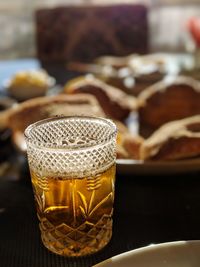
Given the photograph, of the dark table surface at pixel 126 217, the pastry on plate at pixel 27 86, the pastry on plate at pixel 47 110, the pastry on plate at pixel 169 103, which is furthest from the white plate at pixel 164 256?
the pastry on plate at pixel 27 86

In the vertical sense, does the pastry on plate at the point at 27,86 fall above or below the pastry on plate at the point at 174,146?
below

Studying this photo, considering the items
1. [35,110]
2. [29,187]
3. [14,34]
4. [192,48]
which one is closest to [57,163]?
[29,187]

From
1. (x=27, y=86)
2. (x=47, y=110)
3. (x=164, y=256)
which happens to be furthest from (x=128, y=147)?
(x=27, y=86)

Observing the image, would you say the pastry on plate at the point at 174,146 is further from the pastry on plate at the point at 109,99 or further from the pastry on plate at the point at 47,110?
the pastry on plate at the point at 109,99

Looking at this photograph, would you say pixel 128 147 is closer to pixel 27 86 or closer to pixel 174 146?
pixel 174 146

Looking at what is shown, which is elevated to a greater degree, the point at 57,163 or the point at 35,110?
the point at 57,163

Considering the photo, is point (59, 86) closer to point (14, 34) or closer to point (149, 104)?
point (149, 104)
